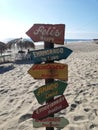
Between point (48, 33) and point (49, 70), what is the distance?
585 mm

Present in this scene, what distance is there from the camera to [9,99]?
24.4 feet

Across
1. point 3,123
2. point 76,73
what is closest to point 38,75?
point 3,123

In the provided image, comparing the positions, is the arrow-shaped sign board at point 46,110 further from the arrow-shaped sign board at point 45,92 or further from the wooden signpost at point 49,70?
the arrow-shaped sign board at point 45,92

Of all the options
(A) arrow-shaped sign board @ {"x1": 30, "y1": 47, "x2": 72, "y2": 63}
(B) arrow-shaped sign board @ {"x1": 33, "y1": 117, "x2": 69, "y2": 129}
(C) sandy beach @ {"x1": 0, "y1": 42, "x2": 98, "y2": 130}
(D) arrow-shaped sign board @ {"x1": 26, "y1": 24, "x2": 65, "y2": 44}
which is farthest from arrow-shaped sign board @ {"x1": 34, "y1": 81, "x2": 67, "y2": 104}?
(C) sandy beach @ {"x1": 0, "y1": 42, "x2": 98, "y2": 130}

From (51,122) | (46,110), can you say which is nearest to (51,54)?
(46,110)

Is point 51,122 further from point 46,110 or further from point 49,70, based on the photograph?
point 49,70

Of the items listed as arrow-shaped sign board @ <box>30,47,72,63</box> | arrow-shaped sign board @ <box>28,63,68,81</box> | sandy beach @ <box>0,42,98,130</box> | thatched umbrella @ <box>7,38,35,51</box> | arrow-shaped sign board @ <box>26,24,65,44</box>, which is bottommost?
sandy beach @ <box>0,42,98,130</box>

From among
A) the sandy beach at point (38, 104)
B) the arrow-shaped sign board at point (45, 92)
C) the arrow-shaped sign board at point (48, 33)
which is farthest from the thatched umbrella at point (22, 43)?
the arrow-shaped sign board at point (45, 92)

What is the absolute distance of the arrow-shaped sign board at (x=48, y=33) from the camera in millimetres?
3688

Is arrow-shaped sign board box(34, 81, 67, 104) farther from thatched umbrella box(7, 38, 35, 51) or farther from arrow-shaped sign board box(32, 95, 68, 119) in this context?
thatched umbrella box(7, 38, 35, 51)

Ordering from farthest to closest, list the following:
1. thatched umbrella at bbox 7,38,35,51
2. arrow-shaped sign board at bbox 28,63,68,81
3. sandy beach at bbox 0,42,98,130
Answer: thatched umbrella at bbox 7,38,35,51
sandy beach at bbox 0,42,98,130
arrow-shaped sign board at bbox 28,63,68,81

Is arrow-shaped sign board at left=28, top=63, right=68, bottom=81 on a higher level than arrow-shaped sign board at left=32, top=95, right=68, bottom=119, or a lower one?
higher

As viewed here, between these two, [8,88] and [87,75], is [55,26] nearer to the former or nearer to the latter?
[8,88]

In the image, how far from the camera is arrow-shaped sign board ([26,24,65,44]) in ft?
12.1
